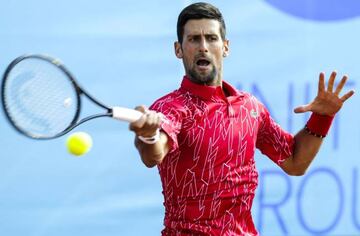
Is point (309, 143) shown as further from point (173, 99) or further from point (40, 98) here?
point (40, 98)

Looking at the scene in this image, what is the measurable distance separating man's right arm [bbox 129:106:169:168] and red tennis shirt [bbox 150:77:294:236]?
144 millimetres

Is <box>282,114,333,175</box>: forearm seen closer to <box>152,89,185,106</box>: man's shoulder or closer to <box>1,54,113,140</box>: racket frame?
<box>152,89,185,106</box>: man's shoulder

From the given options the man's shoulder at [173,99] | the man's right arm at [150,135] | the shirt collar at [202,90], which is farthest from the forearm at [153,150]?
the shirt collar at [202,90]

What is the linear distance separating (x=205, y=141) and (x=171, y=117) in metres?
0.19

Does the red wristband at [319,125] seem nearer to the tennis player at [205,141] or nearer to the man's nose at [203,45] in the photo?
the tennis player at [205,141]

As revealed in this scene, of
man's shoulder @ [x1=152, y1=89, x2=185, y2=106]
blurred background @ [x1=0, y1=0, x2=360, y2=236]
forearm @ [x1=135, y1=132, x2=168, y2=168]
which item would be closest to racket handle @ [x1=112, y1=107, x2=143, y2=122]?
forearm @ [x1=135, y1=132, x2=168, y2=168]

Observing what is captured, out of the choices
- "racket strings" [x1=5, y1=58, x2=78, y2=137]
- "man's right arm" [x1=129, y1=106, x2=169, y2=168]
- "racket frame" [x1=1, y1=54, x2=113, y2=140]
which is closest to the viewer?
"man's right arm" [x1=129, y1=106, x2=169, y2=168]

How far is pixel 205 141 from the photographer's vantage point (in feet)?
11.8

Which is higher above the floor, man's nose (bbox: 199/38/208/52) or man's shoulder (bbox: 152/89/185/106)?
man's nose (bbox: 199/38/208/52)

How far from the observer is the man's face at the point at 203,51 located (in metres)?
3.76

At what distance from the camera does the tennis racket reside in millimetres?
3363

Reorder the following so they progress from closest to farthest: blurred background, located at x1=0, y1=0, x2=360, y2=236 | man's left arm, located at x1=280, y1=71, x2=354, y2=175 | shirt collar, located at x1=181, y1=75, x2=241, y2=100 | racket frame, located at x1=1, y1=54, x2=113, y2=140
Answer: racket frame, located at x1=1, y1=54, x2=113, y2=140 < shirt collar, located at x1=181, y1=75, x2=241, y2=100 < man's left arm, located at x1=280, y1=71, x2=354, y2=175 < blurred background, located at x1=0, y1=0, x2=360, y2=236

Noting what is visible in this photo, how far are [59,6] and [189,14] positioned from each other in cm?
144

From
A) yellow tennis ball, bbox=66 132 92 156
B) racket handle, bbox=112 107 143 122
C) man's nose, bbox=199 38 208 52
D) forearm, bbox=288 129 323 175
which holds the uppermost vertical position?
man's nose, bbox=199 38 208 52
